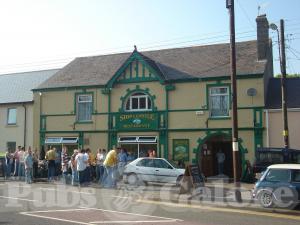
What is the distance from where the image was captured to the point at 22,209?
41.7ft

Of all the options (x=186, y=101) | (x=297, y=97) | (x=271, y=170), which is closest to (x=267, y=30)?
(x=297, y=97)

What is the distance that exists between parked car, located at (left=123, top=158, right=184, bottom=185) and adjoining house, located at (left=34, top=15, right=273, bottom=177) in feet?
15.5

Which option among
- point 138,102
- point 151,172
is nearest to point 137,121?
point 138,102

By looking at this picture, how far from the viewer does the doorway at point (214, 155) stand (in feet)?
84.4

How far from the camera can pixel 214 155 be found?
26.7 meters

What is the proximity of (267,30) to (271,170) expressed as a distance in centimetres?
1361

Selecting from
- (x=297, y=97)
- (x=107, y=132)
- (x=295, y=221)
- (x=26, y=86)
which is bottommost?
(x=295, y=221)

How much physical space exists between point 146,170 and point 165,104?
635 cm

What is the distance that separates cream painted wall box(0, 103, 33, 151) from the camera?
3164 centimetres

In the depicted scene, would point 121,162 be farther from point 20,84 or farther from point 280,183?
point 20,84

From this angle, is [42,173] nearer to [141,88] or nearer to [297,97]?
[141,88]

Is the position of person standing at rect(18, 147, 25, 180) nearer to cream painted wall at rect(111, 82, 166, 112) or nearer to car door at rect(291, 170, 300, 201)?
cream painted wall at rect(111, 82, 166, 112)

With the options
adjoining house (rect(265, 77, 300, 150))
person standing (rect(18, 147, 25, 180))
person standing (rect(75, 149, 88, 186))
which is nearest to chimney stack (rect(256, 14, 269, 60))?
adjoining house (rect(265, 77, 300, 150))

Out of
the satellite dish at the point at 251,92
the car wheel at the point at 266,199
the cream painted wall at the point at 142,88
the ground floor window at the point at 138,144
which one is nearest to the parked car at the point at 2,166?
the ground floor window at the point at 138,144
